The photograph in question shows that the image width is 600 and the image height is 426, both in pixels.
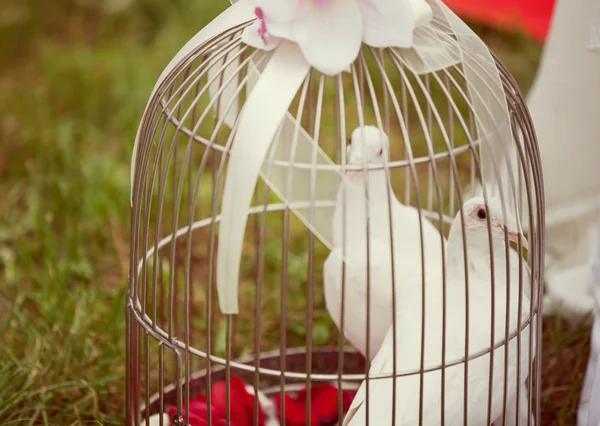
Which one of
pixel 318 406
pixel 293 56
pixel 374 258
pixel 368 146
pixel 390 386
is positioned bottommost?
pixel 318 406

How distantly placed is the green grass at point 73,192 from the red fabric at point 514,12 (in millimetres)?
72

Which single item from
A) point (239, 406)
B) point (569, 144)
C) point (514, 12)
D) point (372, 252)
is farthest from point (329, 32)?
point (514, 12)

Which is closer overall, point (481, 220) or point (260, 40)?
point (260, 40)

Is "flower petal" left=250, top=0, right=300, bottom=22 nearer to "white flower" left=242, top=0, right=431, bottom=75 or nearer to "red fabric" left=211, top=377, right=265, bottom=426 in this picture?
"white flower" left=242, top=0, right=431, bottom=75

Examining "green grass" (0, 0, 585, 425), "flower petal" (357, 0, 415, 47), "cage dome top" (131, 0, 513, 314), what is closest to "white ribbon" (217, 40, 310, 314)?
"cage dome top" (131, 0, 513, 314)

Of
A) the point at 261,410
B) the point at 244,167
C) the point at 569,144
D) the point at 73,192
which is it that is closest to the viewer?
the point at 244,167

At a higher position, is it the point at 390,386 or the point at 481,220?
the point at 481,220

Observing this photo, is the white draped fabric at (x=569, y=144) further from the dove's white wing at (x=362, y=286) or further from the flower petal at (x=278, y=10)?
the flower petal at (x=278, y=10)

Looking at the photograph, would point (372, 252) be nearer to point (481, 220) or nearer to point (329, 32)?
point (481, 220)

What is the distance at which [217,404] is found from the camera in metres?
1.31

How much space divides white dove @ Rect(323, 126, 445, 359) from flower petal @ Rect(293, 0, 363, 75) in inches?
8.7

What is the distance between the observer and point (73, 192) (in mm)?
2010

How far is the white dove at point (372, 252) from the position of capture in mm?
1209

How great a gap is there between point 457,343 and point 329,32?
0.42m
